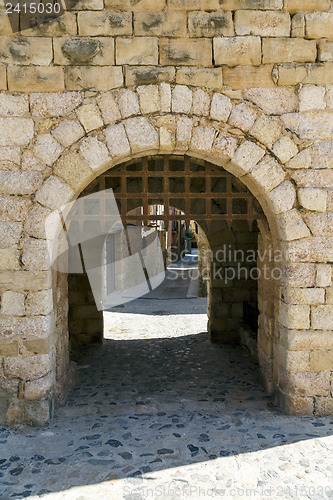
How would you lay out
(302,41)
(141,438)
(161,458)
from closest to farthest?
1. (161,458)
2. (141,438)
3. (302,41)

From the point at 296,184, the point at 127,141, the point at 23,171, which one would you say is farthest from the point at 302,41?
the point at 23,171

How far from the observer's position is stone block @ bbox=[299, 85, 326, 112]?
3268 mm

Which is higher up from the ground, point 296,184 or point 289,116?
point 289,116

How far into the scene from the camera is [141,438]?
9.99ft

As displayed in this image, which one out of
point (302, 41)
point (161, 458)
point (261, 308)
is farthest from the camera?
point (261, 308)

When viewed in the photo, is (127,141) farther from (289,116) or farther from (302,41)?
(302,41)

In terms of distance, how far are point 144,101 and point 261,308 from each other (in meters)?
2.47

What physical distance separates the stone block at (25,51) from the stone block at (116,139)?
0.76 meters

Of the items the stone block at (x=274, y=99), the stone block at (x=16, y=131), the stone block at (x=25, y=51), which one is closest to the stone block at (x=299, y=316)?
the stone block at (x=274, y=99)

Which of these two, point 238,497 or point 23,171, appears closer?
point 238,497

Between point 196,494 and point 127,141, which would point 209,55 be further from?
point 196,494

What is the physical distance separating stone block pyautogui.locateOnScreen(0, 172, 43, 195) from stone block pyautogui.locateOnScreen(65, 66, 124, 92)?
0.81 metres

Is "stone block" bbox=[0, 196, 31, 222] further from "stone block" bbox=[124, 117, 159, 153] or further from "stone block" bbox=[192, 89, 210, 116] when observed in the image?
"stone block" bbox=[192, 89, 210, 116]

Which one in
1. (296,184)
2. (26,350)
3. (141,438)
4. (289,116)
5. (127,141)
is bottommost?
(141,438)
